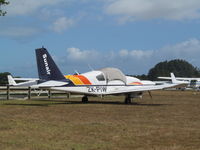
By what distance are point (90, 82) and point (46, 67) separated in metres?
2.89

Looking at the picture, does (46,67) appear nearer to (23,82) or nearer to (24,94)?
(23,82)

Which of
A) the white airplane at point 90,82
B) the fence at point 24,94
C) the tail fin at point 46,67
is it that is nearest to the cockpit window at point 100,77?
the white airplane at point 90,82

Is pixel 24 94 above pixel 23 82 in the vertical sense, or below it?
below

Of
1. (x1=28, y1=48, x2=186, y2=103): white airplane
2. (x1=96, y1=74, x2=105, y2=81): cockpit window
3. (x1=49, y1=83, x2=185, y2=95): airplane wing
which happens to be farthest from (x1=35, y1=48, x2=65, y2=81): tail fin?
(x1=96, y1=74, x2=105, y2=81): cockpit window

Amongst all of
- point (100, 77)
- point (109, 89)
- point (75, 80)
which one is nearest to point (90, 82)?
point (100, 77)

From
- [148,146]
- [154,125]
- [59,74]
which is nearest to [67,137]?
[148,146]

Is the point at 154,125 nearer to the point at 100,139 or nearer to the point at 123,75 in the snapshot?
the point at 100,139

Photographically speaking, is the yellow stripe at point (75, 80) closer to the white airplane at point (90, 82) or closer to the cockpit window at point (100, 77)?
the white airplane at point (90, 82)

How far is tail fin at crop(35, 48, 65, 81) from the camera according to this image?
21.6m

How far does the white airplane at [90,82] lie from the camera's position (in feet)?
70.8

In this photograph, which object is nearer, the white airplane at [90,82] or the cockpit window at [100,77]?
the white airplane at [90,82]

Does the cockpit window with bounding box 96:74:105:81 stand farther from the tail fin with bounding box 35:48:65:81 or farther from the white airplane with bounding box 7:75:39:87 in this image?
the white airplane with bounding box 7:75:39:87

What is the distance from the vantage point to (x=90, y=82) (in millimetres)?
22750

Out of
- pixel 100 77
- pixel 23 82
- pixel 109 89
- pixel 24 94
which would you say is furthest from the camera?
pixel 24 94
